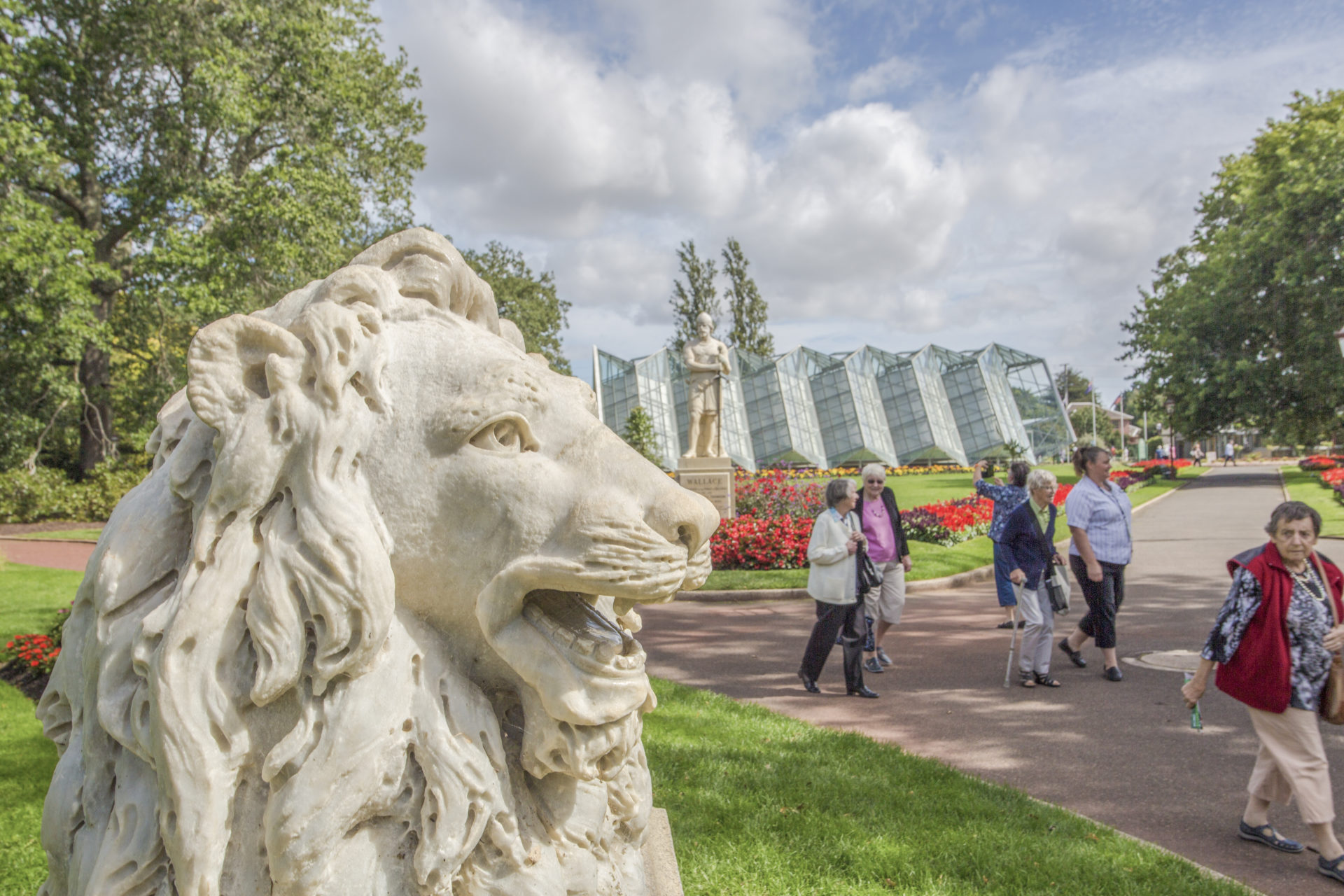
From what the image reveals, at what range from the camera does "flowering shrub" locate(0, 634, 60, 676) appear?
663cm

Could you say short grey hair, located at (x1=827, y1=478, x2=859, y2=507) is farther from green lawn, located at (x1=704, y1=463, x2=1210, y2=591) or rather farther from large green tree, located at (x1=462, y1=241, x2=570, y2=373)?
large green tree, located at (x1=462, y1=241, x2=570, y2=373)

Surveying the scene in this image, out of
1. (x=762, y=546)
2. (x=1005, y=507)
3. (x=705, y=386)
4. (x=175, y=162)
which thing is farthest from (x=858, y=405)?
(x=1005, y=507)

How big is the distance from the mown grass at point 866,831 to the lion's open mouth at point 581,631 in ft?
8.78

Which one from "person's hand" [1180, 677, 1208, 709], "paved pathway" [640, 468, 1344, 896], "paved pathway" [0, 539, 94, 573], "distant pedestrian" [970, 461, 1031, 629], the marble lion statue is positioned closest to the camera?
the marble lion statue

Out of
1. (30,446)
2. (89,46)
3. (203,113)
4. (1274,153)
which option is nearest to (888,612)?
(203,113)

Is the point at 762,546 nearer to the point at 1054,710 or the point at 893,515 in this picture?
the point at 893,515

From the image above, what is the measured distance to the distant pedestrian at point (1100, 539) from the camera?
684 centimetres

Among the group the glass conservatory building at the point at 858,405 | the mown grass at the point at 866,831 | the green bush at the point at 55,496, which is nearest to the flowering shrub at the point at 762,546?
the mown grass at the point at 866,831

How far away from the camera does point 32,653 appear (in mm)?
6734

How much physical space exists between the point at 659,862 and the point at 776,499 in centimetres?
1539

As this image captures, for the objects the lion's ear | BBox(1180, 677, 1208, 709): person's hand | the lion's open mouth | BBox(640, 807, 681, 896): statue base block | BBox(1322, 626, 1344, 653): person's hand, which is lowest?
BBox(1180, 677, 1208, 709): person's hand

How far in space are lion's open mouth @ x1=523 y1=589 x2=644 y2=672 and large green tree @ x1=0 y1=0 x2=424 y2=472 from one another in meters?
15.8

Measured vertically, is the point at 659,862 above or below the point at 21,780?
above

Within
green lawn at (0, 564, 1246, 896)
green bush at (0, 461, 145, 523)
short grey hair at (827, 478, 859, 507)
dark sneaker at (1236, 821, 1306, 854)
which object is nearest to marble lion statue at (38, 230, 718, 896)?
green lawn at (0, 564, 1246, 896)
